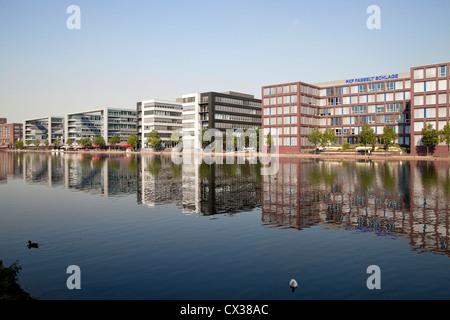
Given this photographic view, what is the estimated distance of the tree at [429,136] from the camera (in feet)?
408

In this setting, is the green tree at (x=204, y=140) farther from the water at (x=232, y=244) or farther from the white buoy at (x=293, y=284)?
the white buoy at (x=293, y=284)

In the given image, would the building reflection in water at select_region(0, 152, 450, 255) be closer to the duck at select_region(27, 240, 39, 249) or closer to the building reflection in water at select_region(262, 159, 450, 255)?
the building reflection in water at select_region(262, 159, 450, 255)

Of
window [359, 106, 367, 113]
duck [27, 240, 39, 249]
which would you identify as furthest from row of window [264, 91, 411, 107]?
duck [27, 240, 39, 249]

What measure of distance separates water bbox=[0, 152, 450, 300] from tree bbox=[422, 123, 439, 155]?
→ 94.6m

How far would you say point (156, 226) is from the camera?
1105 inches

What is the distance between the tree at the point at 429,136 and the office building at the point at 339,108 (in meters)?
18.3

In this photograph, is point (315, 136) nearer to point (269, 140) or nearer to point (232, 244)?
point (269, 140)

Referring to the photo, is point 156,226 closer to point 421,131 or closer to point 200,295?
point 200,295

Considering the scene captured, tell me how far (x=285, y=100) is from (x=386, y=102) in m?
46.3

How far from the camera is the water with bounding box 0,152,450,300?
1606 cm

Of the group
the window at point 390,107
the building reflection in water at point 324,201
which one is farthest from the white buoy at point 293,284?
the window at point 390,107

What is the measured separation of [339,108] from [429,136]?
2266 inches

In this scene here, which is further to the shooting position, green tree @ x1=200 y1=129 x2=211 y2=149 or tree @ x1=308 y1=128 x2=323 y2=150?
green tree @ x1=200 y1=129 x2=211 y2=149

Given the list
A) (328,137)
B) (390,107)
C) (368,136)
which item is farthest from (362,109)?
(368,136)
